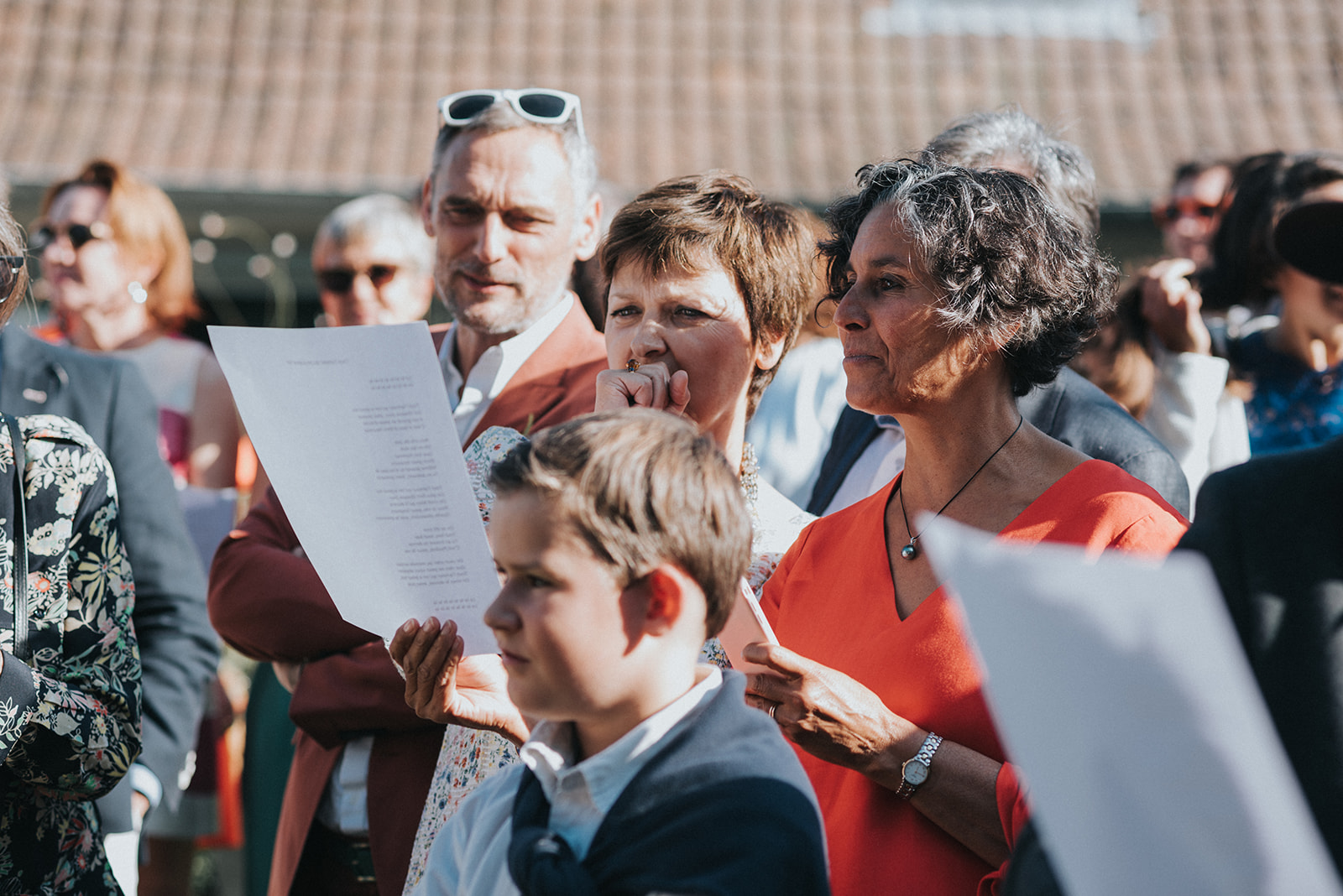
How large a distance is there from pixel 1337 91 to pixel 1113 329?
8.63 metres

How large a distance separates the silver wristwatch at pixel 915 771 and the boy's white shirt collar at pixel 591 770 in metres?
0.42

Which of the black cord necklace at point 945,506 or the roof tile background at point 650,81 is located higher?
the black cord necklace at point 945,506

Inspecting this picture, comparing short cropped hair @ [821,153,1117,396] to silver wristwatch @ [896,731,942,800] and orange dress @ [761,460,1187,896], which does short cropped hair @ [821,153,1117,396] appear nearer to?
orange dress @ [761,460,1187,896]

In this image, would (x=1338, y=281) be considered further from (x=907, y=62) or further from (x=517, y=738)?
(x=907, y=62)

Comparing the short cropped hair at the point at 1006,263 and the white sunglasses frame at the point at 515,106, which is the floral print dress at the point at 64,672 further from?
the short cropped hair at the point at 1006,263

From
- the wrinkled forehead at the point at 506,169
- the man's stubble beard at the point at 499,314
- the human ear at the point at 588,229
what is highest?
the wrinkled forehead at the point at 506,169

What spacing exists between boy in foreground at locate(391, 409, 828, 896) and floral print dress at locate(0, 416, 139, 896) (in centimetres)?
83

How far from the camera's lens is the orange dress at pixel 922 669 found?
6.19ft

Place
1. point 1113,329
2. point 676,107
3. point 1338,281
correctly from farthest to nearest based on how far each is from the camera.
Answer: point 676,107 → point 1113,329 → point 1338,281

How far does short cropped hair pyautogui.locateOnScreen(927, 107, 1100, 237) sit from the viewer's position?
304 cm

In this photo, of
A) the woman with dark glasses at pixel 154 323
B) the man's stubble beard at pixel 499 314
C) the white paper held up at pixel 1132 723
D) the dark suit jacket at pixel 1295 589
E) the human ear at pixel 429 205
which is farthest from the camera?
the woman with dark glasses at pixel 154 323

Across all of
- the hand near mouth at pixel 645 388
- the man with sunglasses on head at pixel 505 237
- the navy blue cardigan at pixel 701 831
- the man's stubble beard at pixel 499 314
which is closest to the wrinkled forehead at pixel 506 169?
the man with sunglasses on head at pixel 505 237

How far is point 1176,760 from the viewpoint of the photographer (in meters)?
1.01

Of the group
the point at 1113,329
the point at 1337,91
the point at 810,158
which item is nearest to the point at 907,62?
the point at 810,158
